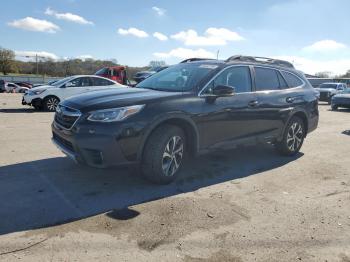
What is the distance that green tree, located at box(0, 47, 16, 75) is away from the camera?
71.9 metres

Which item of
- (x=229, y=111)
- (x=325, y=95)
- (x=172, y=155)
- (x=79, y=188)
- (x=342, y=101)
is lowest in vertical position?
(x=79, y=188)

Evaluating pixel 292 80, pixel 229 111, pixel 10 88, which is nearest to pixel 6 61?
pixel 10 88

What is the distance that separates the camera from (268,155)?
292 inches

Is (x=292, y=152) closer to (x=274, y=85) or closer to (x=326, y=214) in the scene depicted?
(x=274, y=85)

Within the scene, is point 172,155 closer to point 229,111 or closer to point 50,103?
point 229,111

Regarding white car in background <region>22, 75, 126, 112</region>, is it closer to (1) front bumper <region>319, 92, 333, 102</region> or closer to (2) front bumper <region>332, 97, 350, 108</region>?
(2) front bumper <region>332, 97, 350, 108</region>

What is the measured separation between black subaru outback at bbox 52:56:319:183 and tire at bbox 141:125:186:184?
0.01m

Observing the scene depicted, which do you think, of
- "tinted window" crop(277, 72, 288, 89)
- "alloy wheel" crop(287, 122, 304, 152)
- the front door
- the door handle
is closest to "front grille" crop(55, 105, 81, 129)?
the front door

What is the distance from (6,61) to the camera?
7275 cm

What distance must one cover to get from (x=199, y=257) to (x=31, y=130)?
23.4 ft

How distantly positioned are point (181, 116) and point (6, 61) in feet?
250

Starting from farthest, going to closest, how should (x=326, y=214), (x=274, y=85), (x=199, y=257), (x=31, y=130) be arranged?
(x=31, y=130) → (x=274, y=85) → (x=326, y=214) → (x=199, y=257)

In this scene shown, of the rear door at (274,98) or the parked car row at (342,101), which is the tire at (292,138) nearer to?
the rear door at (274,98)

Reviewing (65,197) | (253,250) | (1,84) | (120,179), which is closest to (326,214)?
(253,250)
